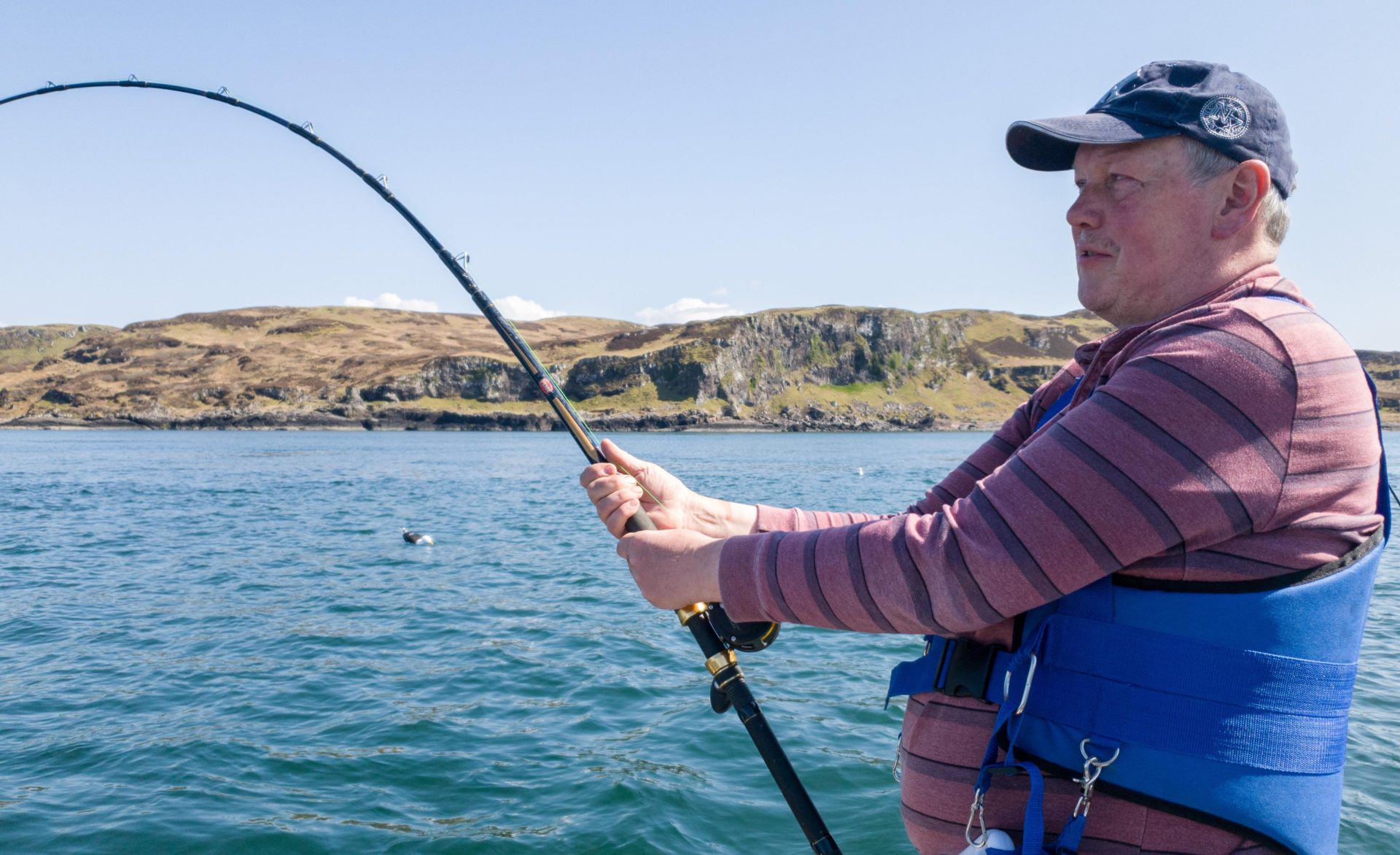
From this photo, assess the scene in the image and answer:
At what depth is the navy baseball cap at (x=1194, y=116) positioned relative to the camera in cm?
184

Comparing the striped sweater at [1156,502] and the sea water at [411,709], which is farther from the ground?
the striped sweater at [1156,502]

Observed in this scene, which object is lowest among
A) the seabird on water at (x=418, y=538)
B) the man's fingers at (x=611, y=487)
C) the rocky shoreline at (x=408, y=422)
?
the rocky shoreline at (x=408, y=422)

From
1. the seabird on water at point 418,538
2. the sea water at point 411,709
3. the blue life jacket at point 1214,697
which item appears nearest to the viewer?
the blue life jacket at point 1214,697

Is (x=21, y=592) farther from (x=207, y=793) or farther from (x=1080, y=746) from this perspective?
(x=1080, y=746)

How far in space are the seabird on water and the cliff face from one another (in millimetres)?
104112

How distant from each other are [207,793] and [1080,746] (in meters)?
7.48

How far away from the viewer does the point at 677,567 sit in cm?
223

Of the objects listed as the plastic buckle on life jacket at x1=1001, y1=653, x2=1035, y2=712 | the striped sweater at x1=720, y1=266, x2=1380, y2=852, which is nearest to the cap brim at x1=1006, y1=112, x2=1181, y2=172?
the striped sweater at x1=720, y1=266, x2=1380, y2=852

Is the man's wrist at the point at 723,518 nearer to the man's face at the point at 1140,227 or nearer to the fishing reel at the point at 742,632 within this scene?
the fishing reel at the point at 742,632

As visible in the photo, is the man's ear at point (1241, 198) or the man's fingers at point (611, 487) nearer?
the man's ear at point (1241, 198)

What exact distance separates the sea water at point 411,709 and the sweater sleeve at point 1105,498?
5280mm

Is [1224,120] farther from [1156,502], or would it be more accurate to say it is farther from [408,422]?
[408,422]

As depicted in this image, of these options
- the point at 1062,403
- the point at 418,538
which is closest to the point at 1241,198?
the point at 1062,403

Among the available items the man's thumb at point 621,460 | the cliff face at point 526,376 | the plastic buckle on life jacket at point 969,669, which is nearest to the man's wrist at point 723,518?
the man's thumb at point 621,460
